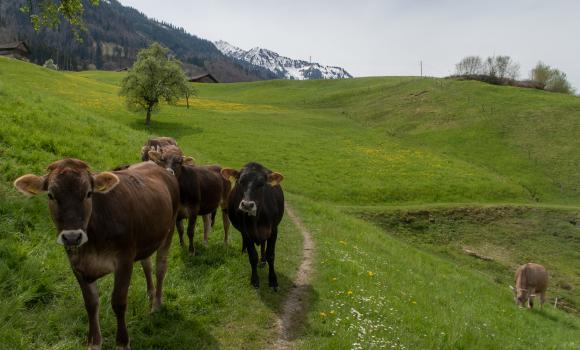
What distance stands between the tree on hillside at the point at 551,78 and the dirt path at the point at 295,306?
104502 millimetres

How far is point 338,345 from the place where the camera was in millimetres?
7801

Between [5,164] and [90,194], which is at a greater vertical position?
[90,194]

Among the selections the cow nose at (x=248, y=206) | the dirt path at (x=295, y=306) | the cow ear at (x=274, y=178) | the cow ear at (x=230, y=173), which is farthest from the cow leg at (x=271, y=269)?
the cow nose at (x=248, y=206)

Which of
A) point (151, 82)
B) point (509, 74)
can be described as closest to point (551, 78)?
point (509, 74)

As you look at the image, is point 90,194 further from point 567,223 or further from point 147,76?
point 147,76

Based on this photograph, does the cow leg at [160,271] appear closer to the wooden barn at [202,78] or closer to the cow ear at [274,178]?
the cow ear at [274,178]

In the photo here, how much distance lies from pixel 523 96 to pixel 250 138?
50360 millimetres

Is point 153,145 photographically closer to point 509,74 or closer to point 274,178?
point 274,178

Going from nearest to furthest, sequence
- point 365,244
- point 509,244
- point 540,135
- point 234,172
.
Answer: point 234,172, point 365,244, point 509,244, point 540,135


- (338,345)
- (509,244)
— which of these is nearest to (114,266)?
(338,345)

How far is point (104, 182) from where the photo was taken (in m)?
5.76

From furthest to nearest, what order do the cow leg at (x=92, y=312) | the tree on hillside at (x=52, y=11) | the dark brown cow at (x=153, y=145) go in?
the dark brown cow at (x=153, y=145) → the tree on hillside at (x=52, y=11) → the cow leg at (x=92, y=312)

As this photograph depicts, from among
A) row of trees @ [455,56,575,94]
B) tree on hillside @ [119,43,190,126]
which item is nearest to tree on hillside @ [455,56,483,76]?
row of trees @ [455,56,575,94]

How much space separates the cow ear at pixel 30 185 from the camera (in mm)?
5375
